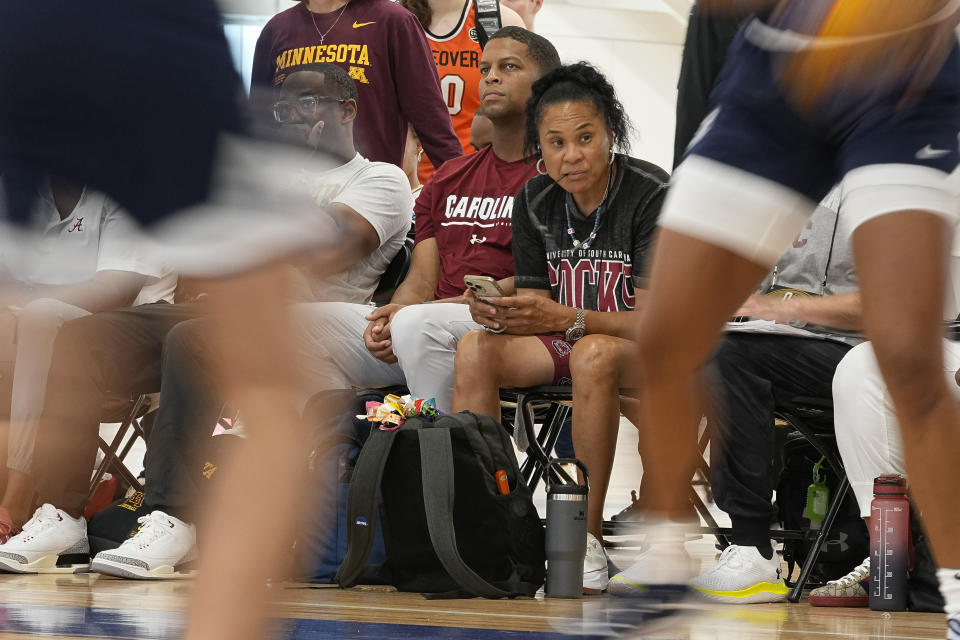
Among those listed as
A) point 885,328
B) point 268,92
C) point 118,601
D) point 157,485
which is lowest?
point 118,601

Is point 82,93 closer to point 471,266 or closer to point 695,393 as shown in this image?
point 695,393

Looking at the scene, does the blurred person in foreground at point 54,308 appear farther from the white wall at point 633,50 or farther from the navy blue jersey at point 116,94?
the white wall at point 633,50

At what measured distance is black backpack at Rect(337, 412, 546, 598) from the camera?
136 inches

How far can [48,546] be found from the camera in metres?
4.07

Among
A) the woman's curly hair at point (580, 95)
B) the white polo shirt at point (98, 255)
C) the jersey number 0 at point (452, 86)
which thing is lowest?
the white polo shirt at point (98, 255)

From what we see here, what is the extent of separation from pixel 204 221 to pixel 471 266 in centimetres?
300

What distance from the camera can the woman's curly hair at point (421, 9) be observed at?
5.23 meters

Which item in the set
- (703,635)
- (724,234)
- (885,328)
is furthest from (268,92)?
(703,635)

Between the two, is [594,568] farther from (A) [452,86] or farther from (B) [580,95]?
(A) [452,86]

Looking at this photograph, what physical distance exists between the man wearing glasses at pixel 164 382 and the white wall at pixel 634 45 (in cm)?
849

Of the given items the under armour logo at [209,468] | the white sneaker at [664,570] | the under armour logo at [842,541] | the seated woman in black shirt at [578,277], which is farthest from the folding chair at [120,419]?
the white sneaker at [664,570]

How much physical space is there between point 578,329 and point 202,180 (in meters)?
2.57

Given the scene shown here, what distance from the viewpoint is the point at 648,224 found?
13.0ft

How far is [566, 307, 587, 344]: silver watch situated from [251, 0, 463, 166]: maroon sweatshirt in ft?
3.90
